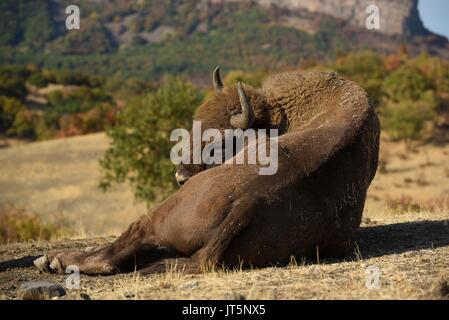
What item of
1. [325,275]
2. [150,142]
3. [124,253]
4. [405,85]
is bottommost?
[150,142]

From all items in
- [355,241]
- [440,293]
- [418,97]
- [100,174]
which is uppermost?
[440,293]

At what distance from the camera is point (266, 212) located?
21.6 feet

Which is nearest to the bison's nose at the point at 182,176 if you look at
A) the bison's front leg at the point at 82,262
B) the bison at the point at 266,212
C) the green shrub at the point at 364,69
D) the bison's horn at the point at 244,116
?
the bison's horn at the point at 244,116

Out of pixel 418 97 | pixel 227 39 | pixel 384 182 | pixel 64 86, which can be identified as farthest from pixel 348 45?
pixel 384 182

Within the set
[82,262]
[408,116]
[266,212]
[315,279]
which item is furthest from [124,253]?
[408,116]

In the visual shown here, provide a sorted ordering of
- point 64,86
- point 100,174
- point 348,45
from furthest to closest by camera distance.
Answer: point 348,45 < point 64,86 < point 100,174

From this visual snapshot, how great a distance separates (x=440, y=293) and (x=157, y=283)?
2420 millimetres

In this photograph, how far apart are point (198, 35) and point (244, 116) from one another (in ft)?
566

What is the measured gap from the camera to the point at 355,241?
305 inches

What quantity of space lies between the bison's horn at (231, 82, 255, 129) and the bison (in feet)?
2.49

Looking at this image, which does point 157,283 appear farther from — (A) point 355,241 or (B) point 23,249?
(B) point 23,249

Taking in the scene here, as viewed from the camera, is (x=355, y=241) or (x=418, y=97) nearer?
(x=355, y=241)

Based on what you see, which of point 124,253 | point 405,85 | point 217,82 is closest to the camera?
point 124,253

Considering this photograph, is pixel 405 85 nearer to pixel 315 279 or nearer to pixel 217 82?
pixel 217 82
